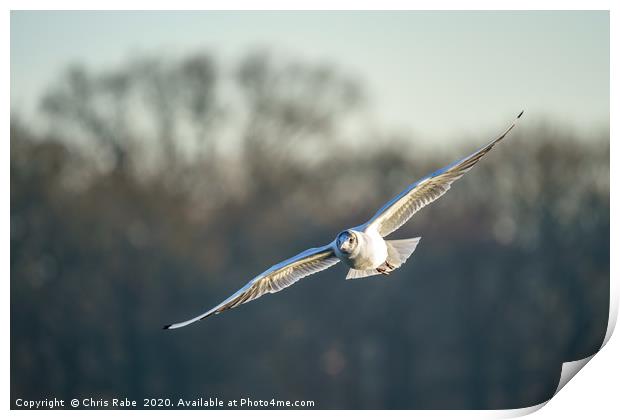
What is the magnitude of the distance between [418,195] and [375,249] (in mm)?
556

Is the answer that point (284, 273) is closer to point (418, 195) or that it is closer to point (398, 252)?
point (398, 252)

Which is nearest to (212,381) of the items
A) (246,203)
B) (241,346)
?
(241,346)

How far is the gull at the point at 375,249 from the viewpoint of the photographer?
7.31 m

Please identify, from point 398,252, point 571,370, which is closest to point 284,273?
point 398,252

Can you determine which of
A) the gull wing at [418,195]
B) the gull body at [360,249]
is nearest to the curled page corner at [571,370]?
the gull wing at [418,195]

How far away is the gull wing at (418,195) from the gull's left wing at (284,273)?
1.21 ft

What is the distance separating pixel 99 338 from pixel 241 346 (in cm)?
197

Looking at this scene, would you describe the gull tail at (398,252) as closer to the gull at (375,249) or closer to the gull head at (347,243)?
the gull at (375,249)

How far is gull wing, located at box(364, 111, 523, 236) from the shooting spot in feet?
24.4

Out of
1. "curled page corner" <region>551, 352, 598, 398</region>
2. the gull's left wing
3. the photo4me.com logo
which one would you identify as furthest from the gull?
the photo4me.com logo

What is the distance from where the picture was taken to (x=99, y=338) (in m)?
16.8

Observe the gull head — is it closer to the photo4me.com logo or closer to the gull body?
the gull body

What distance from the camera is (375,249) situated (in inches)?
288

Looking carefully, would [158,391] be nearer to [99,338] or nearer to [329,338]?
[99,338]
